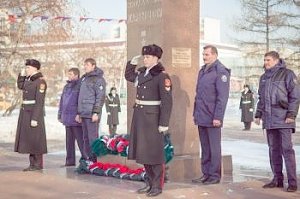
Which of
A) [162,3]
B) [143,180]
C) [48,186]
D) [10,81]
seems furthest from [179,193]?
[10,81]

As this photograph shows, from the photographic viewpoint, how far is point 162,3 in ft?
30.7

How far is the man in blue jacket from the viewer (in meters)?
8.48

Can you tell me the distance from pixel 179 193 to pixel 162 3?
3.12 m

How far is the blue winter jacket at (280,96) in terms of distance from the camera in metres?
8.16

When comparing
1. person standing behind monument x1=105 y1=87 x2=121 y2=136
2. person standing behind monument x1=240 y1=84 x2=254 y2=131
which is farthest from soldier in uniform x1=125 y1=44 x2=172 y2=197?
person standing behind monument x1=240 y1=84 x2=254 y2=131

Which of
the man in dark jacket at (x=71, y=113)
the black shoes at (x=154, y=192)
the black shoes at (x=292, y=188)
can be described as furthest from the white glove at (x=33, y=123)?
the black shoes at (x=292, y=188)

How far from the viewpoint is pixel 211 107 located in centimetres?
855

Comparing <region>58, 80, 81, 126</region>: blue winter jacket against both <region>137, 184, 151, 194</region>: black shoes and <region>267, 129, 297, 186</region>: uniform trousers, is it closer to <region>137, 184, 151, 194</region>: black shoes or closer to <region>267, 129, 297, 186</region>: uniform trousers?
<region>137, 184, 151, 194</region>: black shoes

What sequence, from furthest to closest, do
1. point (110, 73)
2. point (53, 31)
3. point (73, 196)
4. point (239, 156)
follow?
point (110, 73) < point (53, 31) < point (239, 156) < point (73, 196)

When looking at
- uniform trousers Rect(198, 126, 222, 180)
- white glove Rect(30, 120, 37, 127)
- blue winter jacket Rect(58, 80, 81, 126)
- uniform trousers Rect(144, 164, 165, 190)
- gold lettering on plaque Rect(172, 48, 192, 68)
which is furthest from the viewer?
blue winter jacket Rect(58, 80, 81, 126)

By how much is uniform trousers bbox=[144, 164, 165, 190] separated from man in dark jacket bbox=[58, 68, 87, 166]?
3.30 meters

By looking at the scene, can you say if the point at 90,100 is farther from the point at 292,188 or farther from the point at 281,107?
the point at 292,188

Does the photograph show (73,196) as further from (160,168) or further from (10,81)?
(10,81)

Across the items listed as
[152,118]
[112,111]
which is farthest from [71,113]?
[112,111]
